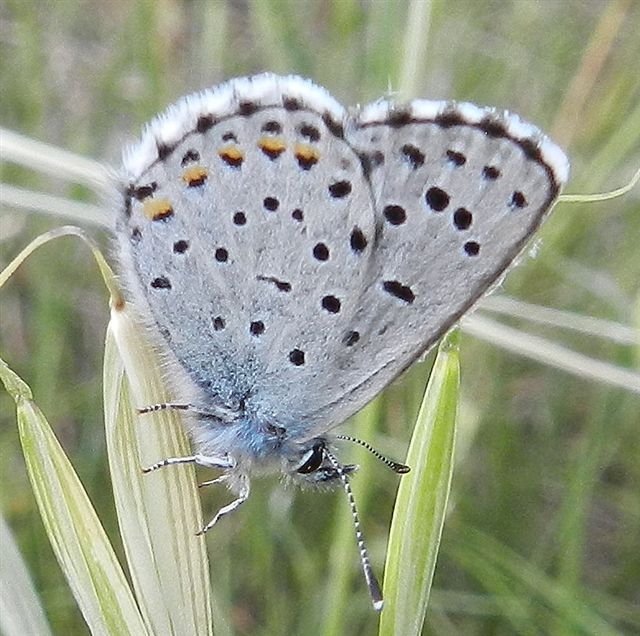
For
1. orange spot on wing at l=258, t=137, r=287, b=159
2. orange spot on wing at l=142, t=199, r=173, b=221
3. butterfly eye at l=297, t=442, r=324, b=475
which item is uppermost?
orange spot on wing at l=258, t=137, r=287, b=159

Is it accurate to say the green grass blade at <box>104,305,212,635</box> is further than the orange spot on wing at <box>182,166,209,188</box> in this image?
No

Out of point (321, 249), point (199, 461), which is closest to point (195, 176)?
point (321, 249)

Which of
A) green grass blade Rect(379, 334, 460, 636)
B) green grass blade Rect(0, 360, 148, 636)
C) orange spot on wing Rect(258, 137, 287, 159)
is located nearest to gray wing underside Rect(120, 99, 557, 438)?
orange spot on wing Rect(258, 137, 287, 159)

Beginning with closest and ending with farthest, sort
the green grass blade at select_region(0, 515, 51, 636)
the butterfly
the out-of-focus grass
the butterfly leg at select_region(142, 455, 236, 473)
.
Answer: the green grass blade at select_region(0, 515, 51, 636) < the butterfly leg at select_region(142, 455, 236, 473) < the butterfly < the out-of-focus grass

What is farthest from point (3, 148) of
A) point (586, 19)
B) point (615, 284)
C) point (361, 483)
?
point (586, 19)

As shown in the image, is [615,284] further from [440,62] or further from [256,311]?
[256,311]

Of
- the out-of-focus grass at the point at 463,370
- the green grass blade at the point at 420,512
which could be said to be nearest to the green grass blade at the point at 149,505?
the green grass blade at the point at 420,512

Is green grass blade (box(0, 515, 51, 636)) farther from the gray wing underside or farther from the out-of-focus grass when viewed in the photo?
the out-of-focus grass
